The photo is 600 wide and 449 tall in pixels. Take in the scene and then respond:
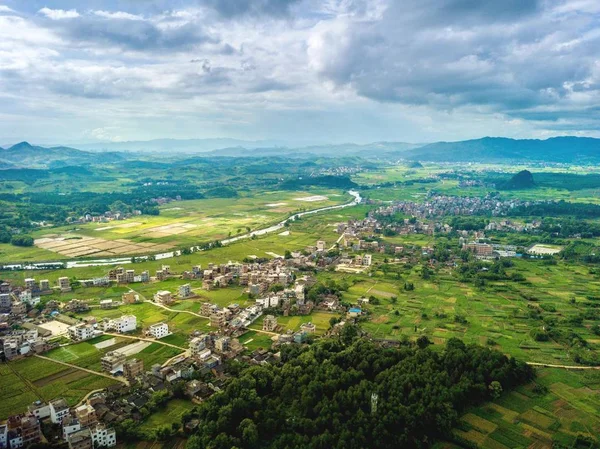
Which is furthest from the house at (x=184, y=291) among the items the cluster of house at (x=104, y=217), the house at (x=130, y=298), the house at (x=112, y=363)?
the cluster of house at (x=104, y=217)

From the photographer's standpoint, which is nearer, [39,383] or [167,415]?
[167,415]

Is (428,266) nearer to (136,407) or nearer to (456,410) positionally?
(456,410)

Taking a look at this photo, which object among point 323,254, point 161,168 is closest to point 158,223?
point 323,254

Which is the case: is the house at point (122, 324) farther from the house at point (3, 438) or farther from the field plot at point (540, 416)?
the field plot at point (540, 416)

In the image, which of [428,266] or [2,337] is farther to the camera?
[428,266]

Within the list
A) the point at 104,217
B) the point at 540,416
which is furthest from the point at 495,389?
the point at 104,217

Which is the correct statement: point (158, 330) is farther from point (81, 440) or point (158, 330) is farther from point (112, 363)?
point (81, 440)
